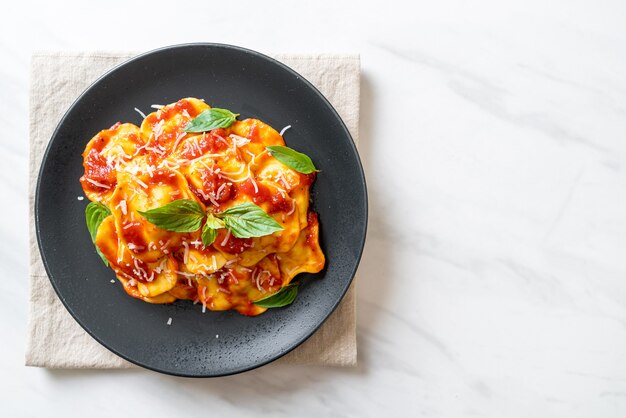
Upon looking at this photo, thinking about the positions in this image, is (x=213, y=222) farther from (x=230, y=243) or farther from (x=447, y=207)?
(x=447, y=207)

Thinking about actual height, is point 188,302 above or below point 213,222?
below

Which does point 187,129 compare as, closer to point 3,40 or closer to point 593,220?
point 3,40

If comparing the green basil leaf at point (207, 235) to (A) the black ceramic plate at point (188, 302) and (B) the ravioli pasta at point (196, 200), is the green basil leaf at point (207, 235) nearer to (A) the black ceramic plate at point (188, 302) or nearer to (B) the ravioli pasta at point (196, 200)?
(B) the ravioli pasta at point (196, 200)

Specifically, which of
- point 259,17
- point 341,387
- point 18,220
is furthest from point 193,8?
point 341,387

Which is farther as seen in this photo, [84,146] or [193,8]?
[193,8]

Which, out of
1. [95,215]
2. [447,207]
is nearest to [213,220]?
[95,215]

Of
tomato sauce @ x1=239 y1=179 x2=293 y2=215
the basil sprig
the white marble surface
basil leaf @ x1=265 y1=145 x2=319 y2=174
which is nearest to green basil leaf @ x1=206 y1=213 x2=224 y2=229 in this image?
the basil sprig
